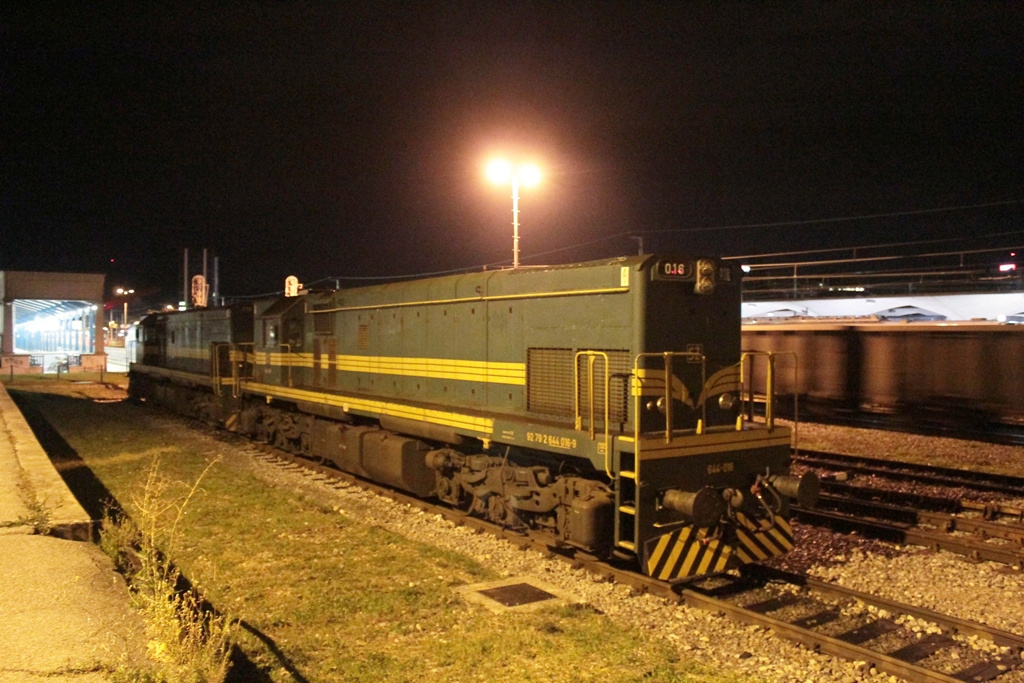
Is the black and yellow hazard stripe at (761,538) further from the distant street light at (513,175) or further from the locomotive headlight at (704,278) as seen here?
the distant street light at (513,175)

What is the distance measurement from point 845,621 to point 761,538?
42.9 inches

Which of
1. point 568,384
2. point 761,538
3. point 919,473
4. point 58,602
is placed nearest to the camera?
point 58,602

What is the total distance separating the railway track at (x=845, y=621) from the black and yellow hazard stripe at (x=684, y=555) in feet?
0.60

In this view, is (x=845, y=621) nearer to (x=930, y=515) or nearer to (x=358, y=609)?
(x=930, y=515)

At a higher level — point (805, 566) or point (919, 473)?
point (919, 473)

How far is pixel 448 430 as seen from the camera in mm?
9062

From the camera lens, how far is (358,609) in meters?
6.21

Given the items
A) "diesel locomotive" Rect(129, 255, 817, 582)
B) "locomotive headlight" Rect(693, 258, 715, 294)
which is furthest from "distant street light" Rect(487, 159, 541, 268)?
"locomotive headlight" Rect(693, 258, 715, 294)

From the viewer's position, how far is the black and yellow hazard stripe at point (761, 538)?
6.97 meters

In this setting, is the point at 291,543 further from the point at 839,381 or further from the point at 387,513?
the point at 839,381

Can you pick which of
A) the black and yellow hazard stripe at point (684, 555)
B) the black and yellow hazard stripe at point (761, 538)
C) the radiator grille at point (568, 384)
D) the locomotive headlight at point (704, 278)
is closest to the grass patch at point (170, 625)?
the black and yellow hazard stripe at point (684, 555)

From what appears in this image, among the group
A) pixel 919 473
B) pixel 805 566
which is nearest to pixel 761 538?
pixel 805 566

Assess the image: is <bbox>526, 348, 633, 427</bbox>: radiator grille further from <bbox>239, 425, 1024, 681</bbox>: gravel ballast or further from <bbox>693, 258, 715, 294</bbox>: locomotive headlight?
<bbox>239, 425, 1024, 681</bbox>: gravel ballast

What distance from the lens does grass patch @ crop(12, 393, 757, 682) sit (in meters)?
5.11
